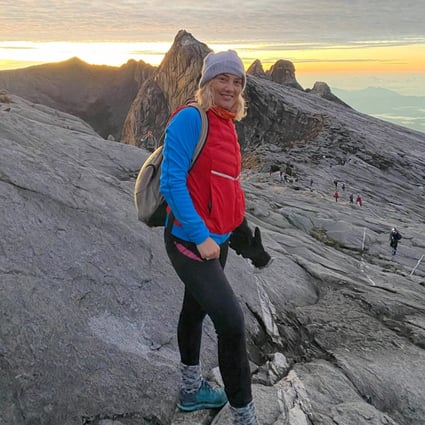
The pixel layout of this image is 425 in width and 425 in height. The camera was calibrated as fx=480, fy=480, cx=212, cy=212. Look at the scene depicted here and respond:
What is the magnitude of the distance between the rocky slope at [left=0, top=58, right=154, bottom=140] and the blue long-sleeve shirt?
121 meters

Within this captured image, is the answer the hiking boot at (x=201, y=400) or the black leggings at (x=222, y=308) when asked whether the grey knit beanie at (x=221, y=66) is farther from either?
the hiking boot at (x=201, y=400)

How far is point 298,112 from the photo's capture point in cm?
7825

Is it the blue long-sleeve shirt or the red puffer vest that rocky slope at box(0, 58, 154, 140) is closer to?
the red puffer vest

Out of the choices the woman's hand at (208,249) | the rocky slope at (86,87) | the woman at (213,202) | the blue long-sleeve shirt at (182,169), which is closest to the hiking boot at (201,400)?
the woman at (213,202)

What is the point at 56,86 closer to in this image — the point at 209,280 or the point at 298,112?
the point at 298,112

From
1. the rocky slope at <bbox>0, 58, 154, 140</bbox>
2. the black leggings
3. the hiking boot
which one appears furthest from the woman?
the rocky slope at <bbox>0, 58, 154, 140</bbox>

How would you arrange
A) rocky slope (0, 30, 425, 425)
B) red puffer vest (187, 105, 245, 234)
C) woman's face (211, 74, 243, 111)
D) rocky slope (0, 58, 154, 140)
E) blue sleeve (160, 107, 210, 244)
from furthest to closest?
rocky slope (0, 58, 154, 140) → rocky slope (0, 30, 425, 425) → woman's face (211, 74, 243, 111) → red puffer vest (187, 105, 245, 234) → blue sleeve (160, 107, 210, 244)

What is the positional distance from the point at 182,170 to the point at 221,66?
3.79 ft

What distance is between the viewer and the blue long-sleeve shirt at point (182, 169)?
4.53 m

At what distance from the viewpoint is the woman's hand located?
15.1 ft

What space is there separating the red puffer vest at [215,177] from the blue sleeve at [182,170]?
15 centimetres

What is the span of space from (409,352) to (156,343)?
4.95 metres

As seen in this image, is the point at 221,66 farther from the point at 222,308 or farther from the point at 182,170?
the point at 222,308

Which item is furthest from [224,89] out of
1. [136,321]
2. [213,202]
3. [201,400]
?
[136,321]
